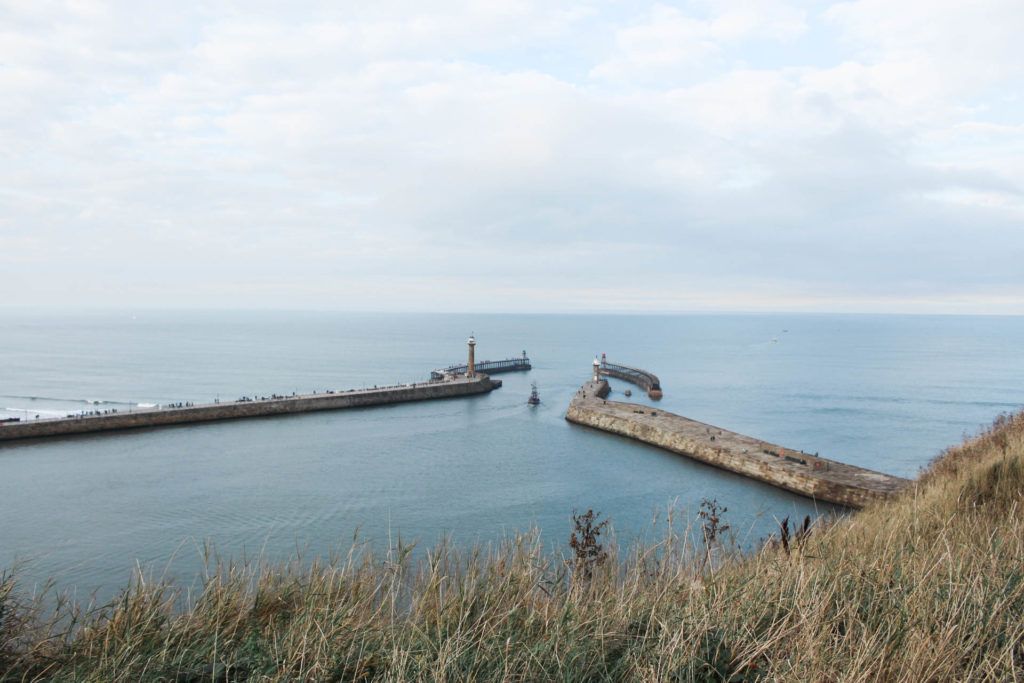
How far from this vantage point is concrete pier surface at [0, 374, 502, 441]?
32000 mm

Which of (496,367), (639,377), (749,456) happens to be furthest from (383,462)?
(496,367)

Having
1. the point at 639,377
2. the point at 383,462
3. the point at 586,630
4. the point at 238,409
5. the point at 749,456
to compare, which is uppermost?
the point at 586,630

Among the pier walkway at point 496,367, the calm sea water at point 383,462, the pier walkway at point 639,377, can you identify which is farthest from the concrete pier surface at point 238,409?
the pier walkway at point 639,377

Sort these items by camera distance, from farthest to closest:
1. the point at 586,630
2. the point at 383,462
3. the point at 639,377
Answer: the point at 639,377, the point at 383,462, the point at 586,630

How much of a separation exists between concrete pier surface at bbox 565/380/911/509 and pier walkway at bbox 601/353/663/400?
1530cm

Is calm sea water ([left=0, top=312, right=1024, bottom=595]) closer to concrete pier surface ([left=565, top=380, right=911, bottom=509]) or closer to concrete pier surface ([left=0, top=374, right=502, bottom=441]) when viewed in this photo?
concrete pier surface ([left=565, top=380, right=911, bottom=509])

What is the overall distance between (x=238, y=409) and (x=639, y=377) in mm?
38332

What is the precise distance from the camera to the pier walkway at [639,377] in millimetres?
54100

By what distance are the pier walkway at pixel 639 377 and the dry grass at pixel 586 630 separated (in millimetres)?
47694

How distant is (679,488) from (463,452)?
1111 centimetres

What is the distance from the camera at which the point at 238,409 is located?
39.1 m

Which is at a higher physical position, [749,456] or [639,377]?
[639,377]

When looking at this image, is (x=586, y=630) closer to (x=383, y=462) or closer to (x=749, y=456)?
(x=749, y=456)

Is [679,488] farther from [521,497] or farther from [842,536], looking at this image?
[842,536]
